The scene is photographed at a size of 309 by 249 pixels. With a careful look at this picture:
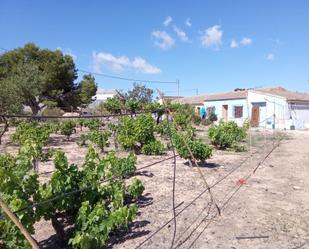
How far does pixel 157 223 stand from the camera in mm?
4879

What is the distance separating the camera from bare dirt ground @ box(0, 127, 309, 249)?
436 centimetres

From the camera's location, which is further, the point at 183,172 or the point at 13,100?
the point at 13,100

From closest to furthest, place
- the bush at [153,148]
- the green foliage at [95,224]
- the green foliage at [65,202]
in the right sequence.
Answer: the green foliage at [65,202] < the green foliage at [95,224] < the bush at [153,148]

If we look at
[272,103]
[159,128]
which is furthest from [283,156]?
[272,103]

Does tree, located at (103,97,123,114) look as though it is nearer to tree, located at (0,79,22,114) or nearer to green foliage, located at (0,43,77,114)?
tree, located at (0,79,22,114)

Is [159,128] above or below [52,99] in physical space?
below

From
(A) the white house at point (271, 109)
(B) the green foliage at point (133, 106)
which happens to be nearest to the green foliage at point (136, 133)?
(B) the green foliage at point (133, 106)

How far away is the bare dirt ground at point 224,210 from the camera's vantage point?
4359 millimetres

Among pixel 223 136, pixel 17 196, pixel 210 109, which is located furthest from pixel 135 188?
pixel 210 109

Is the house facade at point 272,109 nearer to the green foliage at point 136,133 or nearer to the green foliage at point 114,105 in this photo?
the green foliage at point 114,105

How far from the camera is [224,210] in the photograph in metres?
5.51

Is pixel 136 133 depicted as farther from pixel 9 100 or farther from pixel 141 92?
pixel 141 92

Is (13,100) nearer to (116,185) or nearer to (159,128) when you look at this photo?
(159,128)

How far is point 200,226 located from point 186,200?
1.21 meters
